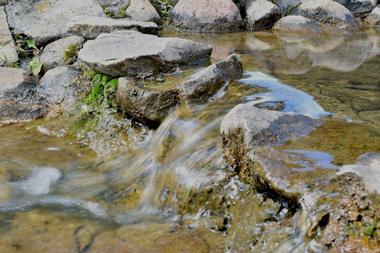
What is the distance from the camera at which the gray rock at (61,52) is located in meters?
7.90

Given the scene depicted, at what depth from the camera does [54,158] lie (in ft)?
18.6

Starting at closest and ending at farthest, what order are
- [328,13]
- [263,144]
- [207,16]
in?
[263,144], [207,16], [328,13]

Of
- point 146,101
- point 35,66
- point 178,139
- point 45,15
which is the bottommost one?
point 35,66

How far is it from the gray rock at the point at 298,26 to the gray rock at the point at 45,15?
4.42m

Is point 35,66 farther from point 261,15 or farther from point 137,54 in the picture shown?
point 261,15

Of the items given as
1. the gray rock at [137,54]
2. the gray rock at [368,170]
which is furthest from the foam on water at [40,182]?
the gray rock at [368,170]

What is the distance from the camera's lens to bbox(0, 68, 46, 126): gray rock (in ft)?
22.4

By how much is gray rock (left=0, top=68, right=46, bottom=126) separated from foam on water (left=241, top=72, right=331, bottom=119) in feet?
10.4

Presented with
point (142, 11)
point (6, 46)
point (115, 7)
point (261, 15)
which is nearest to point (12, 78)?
point (6, 46)

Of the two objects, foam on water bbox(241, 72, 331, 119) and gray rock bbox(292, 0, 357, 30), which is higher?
foam on water bbox(241, 72, 331, 119)

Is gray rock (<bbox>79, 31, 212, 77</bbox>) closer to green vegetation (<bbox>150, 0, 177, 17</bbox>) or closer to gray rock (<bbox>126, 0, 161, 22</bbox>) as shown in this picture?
gray rock (<bbox>126, 0, 161, 22</bbox>)

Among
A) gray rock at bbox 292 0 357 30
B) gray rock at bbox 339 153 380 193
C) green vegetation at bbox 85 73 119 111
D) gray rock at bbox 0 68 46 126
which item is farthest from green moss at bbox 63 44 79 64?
gray rock at bbox 292 0 357 30

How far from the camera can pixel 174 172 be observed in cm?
453

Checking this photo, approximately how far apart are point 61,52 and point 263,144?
543 centimetres
